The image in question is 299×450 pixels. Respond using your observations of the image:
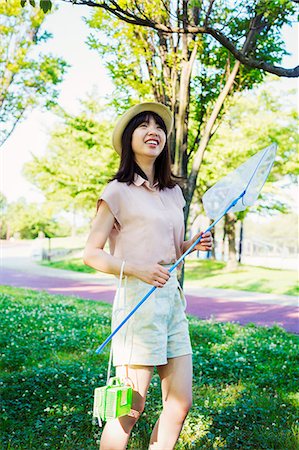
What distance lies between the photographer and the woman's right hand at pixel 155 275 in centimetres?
199

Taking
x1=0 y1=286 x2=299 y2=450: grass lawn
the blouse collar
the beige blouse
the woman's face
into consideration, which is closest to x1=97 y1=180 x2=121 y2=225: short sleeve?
the beige blouse

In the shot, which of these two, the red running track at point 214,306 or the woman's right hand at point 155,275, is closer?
the woman's right hand at point 155,275

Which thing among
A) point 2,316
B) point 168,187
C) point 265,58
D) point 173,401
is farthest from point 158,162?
point 2,316

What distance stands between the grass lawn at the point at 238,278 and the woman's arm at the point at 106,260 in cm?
1327

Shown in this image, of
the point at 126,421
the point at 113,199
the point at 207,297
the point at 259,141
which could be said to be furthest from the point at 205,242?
the point at 259,141

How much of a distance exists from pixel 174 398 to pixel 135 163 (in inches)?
38.0

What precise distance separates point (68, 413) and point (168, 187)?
174 cm

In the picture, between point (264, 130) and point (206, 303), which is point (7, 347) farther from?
point (264, 130)

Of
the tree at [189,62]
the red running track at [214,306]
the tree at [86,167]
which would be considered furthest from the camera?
the tree at [86,167]

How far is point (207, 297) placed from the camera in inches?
536

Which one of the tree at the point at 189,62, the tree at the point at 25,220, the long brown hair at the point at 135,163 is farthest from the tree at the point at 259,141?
the tree at the point at 25,220

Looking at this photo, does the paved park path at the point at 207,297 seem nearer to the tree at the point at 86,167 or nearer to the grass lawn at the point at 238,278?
the grass lawn at the point at 238,278

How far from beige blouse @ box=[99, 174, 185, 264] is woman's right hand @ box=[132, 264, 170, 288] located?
0.45 ft

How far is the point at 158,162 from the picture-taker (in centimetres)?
243
